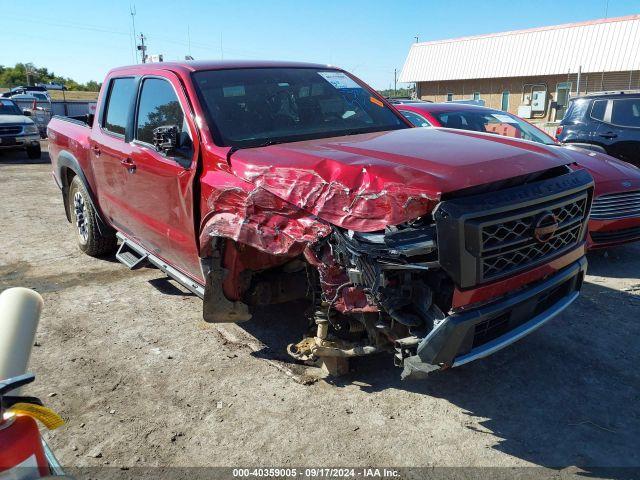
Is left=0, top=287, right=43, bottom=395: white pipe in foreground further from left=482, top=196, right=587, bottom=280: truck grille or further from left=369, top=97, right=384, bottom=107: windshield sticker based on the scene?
left=369, top=97, right=384, bottom=107: windshield sticker

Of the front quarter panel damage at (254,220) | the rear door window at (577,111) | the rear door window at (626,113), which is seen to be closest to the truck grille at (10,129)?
the rear door window at (577,111)

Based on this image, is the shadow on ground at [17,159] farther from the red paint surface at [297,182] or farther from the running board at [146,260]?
the red paint surface at [297,182]

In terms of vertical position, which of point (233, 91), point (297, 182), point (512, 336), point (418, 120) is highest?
point (233, 91)

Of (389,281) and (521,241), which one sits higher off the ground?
(521,241)

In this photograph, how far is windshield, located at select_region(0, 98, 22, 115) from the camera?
53.8ft

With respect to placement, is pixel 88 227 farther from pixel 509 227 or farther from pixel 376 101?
pixel 509 227

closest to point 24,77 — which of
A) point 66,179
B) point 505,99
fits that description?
point 505,99

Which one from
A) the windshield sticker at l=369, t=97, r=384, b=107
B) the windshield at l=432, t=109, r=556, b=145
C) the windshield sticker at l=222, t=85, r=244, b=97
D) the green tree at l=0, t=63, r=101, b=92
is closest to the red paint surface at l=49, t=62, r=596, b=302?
the windshield sticker at l=222, t=85, r=244, b=97

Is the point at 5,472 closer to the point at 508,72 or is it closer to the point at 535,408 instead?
the point at 535,408

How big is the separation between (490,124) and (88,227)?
201 inches

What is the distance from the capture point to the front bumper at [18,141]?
15448 mm

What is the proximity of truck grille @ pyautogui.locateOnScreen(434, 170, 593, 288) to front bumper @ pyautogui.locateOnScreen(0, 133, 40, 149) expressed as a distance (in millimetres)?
16379

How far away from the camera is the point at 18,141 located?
15695 millimetres

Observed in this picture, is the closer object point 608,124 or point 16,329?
point 16,329
